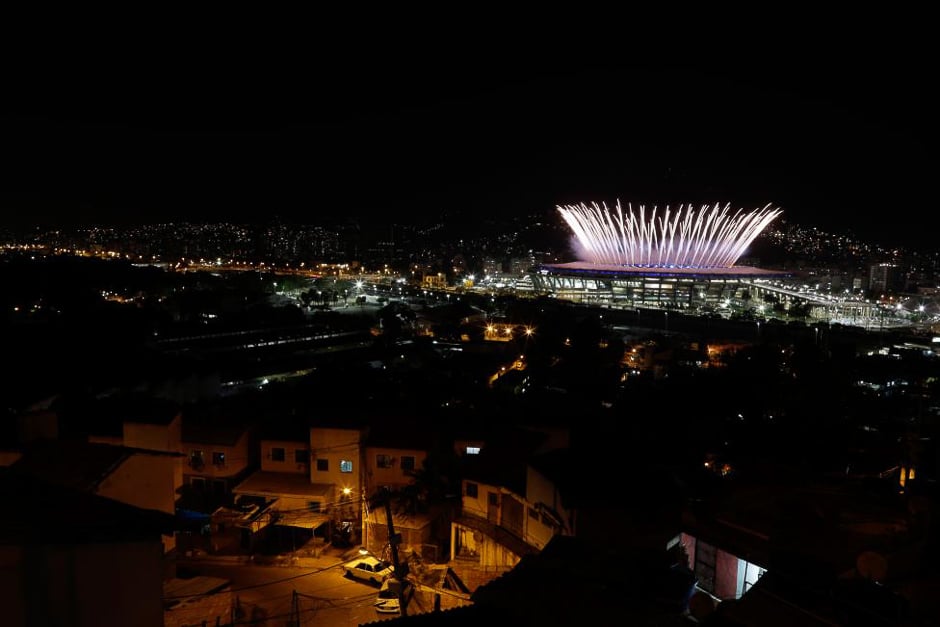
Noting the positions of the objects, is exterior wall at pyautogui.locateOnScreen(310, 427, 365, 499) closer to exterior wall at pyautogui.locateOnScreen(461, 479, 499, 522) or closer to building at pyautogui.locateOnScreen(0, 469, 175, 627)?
exterior wall at pyautogui.locateOnScreen(461, 479, 499, 522)

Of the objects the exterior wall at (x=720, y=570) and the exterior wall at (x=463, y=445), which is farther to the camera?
the exterior wall at (x=463, y=445)

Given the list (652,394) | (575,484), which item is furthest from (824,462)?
(575,484)

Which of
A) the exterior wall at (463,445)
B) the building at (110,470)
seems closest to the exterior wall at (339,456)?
the exterior wall at (463,445)

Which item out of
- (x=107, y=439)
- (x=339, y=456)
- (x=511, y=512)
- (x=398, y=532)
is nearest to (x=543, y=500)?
(x=511, y=512)

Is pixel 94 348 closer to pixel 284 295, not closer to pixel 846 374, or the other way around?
pixel 846 374

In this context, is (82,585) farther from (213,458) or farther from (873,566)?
(213,458)

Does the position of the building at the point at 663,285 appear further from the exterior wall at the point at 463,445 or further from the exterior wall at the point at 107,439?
the exterior wall at the point at 107,439

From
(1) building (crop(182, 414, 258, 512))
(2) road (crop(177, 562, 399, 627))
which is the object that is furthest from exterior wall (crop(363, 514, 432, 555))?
(1) building (crop(182, 414, 258, 512))
